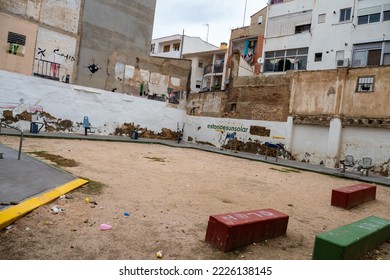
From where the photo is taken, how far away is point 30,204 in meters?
4.33

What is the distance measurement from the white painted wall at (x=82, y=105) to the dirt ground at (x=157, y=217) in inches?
370

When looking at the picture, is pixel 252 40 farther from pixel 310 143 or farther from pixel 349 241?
pixel 349 241

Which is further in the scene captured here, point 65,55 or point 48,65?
point 65,55

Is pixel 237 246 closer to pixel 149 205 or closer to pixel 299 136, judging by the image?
pixel 149 205

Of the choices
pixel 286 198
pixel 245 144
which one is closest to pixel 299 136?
pixel 245 144

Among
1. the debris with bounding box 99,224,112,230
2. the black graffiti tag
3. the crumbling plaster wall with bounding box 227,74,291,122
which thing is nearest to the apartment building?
the crumbling plaster wall with bounding box 227,74,291,122

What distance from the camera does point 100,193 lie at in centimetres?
559

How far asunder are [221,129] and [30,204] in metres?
18.1

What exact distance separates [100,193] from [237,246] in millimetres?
2988

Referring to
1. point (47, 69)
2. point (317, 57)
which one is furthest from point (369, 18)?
point (47, 69)

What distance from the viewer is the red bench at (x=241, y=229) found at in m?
3.57

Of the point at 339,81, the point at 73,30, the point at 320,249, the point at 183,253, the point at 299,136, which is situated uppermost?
the point at 73,30

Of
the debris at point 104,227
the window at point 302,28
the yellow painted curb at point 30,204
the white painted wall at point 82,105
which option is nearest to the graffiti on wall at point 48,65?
the white painted wall at point 82,105

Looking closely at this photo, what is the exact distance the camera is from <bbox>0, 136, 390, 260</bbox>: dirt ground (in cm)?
338
